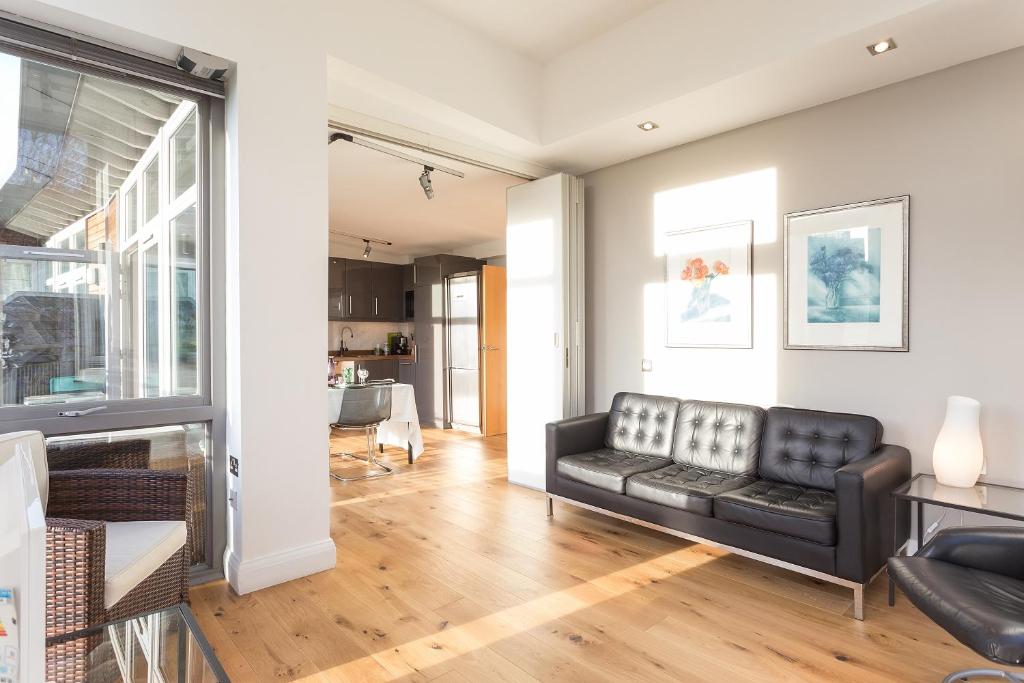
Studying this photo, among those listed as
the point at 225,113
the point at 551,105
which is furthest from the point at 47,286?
the point at 551,105

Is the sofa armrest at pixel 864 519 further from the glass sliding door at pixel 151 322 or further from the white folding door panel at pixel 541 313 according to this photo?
the glass sliding door at pixel 151 322

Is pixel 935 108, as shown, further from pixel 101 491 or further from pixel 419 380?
pixel 419 380

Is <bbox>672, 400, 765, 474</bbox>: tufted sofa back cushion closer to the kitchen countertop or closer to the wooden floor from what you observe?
the wooden floor

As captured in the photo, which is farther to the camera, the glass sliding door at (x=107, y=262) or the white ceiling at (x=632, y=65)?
the white ceiling at (x=632, y=65)

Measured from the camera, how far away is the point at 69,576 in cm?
153

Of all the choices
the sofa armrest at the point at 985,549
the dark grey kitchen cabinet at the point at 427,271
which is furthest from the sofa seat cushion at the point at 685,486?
the dark grey kitchen cabinet at the point at 427,271

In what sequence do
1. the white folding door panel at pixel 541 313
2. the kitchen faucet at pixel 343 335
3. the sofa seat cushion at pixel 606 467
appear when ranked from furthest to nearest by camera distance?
the kitchen faucet at pixel 343 335 → the white folding door panel at pixel 541 313 → the sofa seat cushion at pixel 606 467

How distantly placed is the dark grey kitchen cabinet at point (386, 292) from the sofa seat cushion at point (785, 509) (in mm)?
6325

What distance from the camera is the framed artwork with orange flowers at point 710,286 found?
3562mm

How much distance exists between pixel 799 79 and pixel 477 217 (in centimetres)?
385

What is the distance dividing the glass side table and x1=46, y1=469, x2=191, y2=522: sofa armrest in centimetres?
306

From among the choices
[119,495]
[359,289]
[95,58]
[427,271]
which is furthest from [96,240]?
[359,289]

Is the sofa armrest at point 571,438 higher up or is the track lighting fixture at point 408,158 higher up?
the track lighting fixture at point 408,158

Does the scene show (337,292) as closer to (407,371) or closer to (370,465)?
(407,371)
